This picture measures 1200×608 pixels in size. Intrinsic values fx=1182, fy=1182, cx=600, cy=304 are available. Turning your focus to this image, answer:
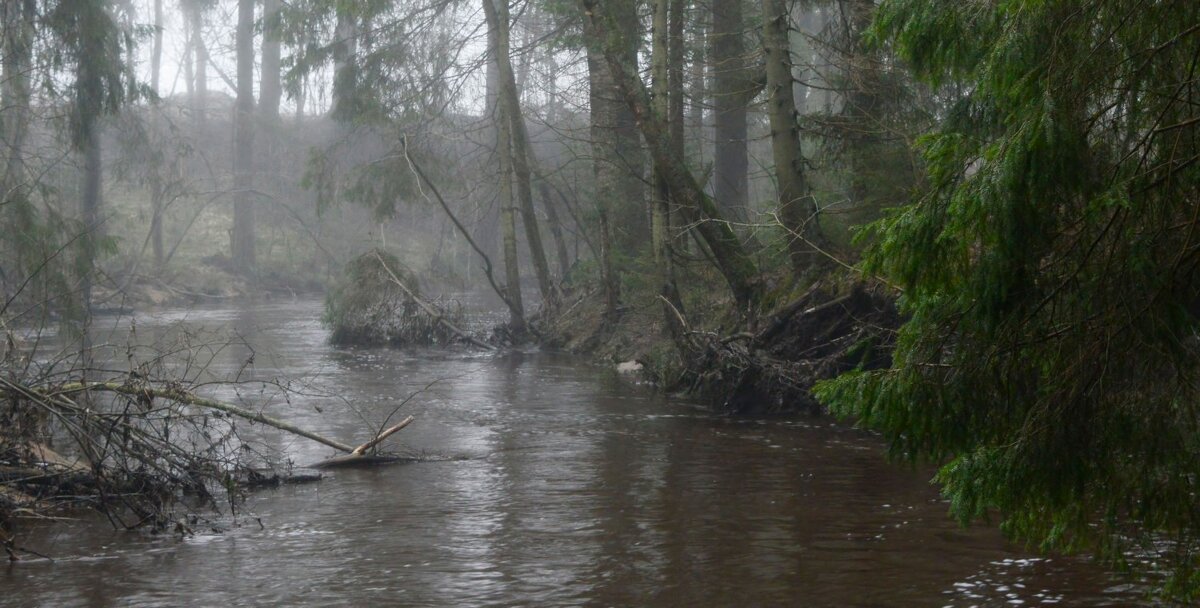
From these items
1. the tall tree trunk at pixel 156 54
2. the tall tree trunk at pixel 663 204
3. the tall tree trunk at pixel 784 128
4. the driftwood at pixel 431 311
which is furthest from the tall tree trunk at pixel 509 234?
the tall tree trunk at pixel 156 54

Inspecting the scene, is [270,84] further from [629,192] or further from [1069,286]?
[1069,286]

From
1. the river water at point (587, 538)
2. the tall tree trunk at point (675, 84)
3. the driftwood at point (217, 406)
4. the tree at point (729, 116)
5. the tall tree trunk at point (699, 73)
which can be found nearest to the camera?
the river water at point (587, 538)

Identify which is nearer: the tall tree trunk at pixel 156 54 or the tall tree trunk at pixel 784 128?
the tall tree trunk at pixel 784 128

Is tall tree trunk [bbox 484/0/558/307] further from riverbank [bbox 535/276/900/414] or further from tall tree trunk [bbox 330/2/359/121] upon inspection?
riverbank [bbox 535/276/900/414]

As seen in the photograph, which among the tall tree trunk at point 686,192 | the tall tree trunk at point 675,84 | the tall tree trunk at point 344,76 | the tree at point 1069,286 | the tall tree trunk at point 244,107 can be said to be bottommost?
the tree at point 1069,286

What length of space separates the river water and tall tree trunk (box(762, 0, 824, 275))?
2.34 meters

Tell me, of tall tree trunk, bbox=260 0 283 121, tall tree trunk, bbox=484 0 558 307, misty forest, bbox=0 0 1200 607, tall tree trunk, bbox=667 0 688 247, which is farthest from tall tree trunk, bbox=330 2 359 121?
tall tree trunk, bbox=260 0 283 121

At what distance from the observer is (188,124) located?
49438mm

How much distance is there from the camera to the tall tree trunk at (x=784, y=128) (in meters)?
14.1

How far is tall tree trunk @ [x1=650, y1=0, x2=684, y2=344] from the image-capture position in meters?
15.2

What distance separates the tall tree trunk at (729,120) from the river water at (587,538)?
8089mm

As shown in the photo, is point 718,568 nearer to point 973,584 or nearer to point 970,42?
point 973,584

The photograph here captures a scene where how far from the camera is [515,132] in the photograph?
23141 millimetres

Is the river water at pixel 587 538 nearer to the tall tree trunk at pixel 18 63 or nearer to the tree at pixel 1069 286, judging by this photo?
the tree at pixel 1069 286
